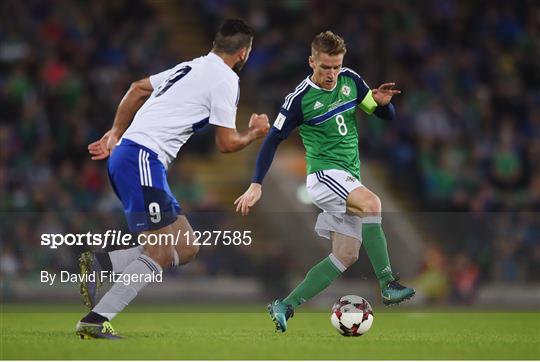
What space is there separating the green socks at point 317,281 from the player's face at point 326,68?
1.36m

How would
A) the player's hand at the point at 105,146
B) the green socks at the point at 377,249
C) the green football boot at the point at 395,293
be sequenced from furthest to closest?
the green socks at the point at 377,249
the player's hand at the point at 105,146
the green football boot at the point at 395,293

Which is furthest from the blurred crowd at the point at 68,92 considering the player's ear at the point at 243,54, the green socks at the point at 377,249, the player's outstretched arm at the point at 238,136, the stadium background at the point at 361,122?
the player's outstretched arm at the point at 238,136

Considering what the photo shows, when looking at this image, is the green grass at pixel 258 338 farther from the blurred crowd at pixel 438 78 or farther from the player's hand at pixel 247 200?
the blurred crowd at pixel 438 78

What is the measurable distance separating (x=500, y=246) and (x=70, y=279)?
5.64 metres

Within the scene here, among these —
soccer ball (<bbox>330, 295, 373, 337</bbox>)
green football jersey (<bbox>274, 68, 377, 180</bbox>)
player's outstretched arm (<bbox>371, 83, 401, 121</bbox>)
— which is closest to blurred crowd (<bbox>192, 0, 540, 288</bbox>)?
player's outstretched arm (<bbox>371, 83, 401, 121</bbox>)

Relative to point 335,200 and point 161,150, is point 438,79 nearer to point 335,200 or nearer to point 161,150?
point 335,200

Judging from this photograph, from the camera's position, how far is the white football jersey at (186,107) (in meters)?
8.38

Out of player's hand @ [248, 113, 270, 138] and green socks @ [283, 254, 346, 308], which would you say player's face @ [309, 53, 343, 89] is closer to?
player's hand @ [248, 113, 270, 138]

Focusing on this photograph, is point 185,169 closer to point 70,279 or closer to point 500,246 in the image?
point 500,246

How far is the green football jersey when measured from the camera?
9.48m

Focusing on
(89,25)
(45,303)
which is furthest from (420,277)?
(89,25)

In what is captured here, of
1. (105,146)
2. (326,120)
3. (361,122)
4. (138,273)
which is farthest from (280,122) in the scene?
(361,122)

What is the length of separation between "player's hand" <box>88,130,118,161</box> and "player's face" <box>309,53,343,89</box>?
1687 millimetres

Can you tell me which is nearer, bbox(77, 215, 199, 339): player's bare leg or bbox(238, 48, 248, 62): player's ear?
bbox(77, 215, 199, 339): player's bare leg
